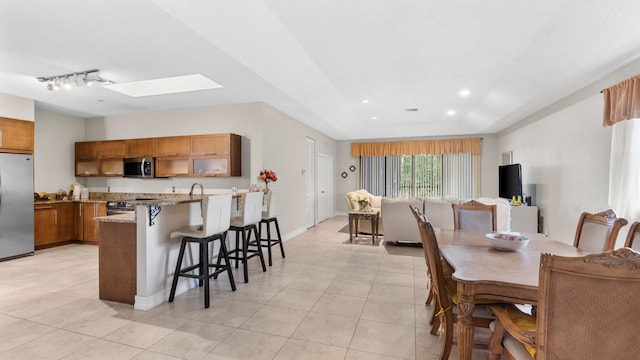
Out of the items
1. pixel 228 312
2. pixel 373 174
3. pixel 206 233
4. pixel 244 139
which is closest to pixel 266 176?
pixel 244 139

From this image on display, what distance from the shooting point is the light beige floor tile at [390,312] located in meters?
2.61

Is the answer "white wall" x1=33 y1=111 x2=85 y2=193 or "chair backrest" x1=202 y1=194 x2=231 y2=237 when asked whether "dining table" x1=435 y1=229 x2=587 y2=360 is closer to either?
"chair backrest" x1=202 y1=194 x2=231 y2=237

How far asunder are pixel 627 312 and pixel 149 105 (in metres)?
6.20

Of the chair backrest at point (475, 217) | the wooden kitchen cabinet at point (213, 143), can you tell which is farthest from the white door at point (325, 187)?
the chair backrest at point (475, 217)

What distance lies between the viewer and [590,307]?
1.09 metres

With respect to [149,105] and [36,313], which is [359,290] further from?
[149,105]

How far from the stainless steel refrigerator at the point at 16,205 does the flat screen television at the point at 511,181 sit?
879cm

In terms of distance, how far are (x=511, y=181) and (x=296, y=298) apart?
5.48 metres

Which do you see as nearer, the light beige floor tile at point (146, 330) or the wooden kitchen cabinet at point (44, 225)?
the light beige floor tile at point (146, 330)

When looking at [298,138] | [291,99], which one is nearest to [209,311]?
[291,99]

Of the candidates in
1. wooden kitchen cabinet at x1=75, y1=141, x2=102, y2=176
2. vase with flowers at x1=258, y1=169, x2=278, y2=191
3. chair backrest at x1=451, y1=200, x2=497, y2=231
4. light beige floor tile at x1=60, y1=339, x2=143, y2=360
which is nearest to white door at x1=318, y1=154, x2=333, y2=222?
vase with flowers at x1=258, y1=169, x2=278, y2=191

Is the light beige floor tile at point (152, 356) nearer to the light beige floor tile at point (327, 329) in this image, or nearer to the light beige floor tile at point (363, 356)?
Answer: the light beige floor tile at point (327, 329)

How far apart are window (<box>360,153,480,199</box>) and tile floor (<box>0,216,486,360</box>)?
5.74 meters

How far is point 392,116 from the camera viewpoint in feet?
22.1
